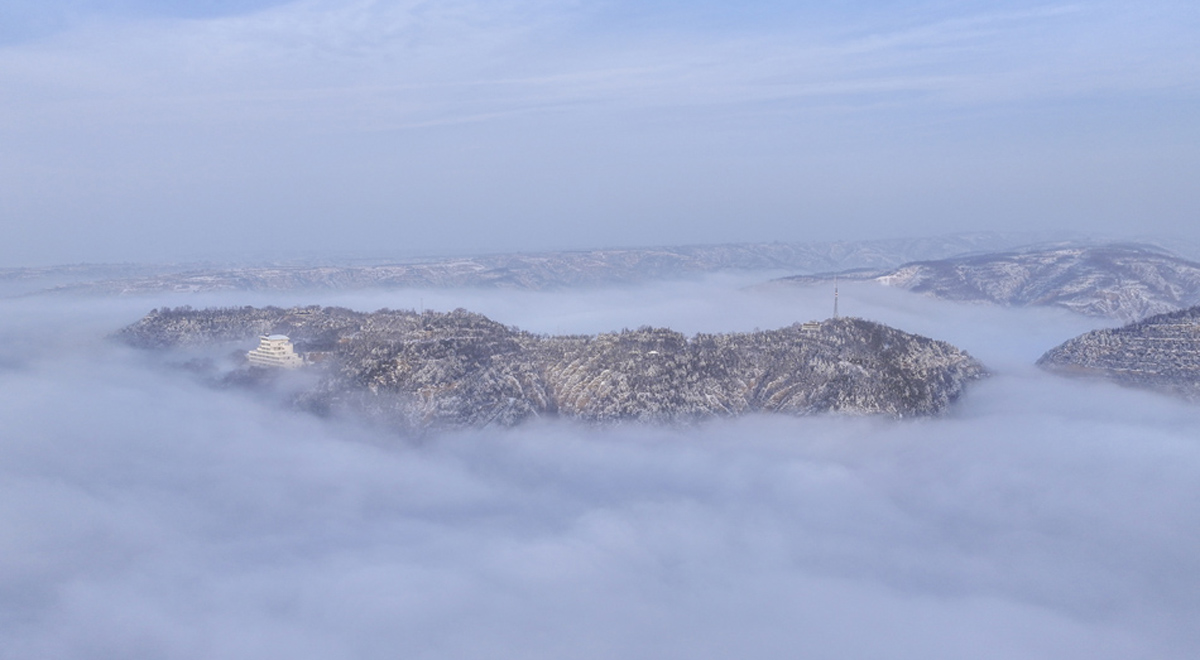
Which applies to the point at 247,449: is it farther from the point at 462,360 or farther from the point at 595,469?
the point at 595,469

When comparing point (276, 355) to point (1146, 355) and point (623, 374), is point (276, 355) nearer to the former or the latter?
point (623, 374)

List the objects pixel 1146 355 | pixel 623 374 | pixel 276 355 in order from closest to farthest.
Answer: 1. pixel 623 374
2. pixel 276 355
3. pixel 1146 355

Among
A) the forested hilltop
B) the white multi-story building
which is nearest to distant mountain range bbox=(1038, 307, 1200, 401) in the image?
the forested hilltop

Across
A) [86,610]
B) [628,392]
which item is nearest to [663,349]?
[628,392]

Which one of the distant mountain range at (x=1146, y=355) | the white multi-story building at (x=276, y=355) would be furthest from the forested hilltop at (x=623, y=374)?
the distant mountain range at (x=1146, y=355)

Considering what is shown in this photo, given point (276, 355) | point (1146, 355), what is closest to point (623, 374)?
point (276, 355)

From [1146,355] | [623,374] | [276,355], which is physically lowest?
[1146,355]

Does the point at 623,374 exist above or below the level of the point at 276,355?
below
